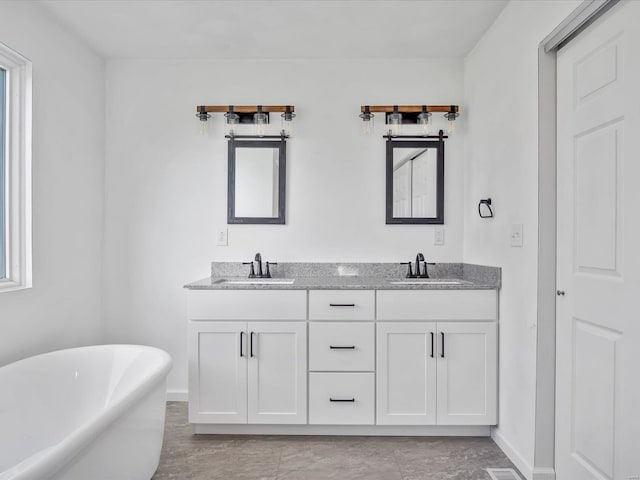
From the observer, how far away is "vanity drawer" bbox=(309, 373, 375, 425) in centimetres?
237

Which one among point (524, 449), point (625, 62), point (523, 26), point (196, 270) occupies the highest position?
point (523, 26)

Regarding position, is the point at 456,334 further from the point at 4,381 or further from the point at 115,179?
the point at 115,179

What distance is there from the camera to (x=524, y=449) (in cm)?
203

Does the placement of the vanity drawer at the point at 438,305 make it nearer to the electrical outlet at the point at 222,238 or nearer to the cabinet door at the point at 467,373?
the cabinet door at the point at 467,373

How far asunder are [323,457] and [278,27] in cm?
251

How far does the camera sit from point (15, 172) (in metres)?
2.22

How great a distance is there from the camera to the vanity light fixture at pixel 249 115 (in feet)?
9.25

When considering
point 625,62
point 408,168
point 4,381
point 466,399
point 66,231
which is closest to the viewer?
point 625,62

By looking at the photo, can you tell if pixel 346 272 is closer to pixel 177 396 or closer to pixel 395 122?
pixel 395 122

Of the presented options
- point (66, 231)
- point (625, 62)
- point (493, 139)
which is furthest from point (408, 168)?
point (66, 231)

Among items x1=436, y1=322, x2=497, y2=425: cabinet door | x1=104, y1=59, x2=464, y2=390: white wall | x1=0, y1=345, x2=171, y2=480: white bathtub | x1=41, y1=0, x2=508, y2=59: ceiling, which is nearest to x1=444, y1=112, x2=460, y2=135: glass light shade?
x1=104, y1=59, x2=464, y2=390: white wall

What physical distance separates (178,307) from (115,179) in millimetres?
1029

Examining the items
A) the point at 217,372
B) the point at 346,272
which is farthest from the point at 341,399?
the point at 346,272

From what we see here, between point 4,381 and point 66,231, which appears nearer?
point 4,381
